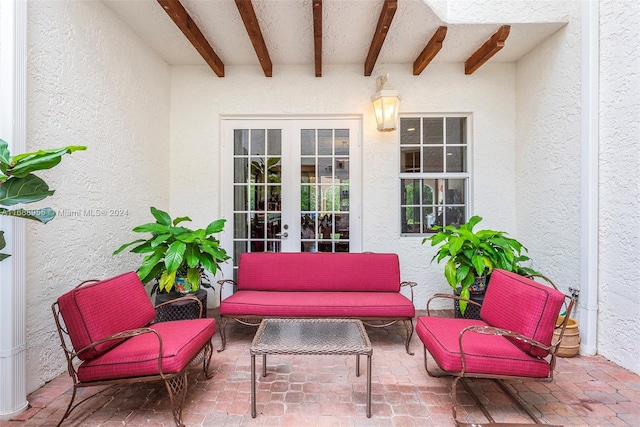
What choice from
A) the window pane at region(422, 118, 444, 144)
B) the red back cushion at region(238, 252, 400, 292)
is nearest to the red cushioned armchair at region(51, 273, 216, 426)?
the red back cushion at region(238, 252, 400, 292)

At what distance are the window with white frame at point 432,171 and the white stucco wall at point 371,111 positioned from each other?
0.49ft

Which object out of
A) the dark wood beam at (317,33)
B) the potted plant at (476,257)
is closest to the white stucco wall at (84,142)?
the dark wood beam at (317,33)

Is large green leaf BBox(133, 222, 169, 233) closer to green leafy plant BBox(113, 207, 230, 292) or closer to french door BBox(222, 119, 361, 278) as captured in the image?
green leafy plant BBox(113, 207, 230, 292)

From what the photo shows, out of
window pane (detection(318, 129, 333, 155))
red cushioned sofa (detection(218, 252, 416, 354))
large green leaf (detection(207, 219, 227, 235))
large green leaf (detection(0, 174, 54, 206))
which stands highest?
window pane (detection(318, 129, 333, 155))

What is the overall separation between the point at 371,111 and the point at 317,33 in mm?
1280

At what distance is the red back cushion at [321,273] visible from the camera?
3.31 metres

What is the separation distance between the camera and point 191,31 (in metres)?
3.07

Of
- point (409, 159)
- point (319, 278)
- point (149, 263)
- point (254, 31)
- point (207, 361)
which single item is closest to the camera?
point (207, 361)

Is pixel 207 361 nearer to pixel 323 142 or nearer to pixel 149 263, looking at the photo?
pixel 149 263

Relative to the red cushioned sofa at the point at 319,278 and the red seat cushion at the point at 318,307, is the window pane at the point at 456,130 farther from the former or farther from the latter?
the red seat cushion at the point at 318,307

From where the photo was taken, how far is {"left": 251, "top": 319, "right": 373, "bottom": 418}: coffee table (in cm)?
192

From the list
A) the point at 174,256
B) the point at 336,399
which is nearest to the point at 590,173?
the point at 336,399

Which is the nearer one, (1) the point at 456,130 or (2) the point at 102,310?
(2) the point at 102,310

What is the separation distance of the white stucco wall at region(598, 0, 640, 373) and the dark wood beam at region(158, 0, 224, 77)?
3.91m
